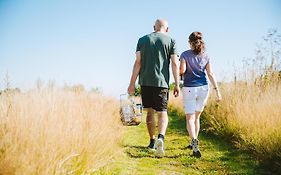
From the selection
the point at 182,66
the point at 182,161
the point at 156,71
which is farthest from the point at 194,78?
the point at 182,161

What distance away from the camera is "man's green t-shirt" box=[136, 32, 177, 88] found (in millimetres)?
5152

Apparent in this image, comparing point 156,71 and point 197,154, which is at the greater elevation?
point 156,71

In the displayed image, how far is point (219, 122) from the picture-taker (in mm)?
7074

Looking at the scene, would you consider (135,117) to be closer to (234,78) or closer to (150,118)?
(150,118)

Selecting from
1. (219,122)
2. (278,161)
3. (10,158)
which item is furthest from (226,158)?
(10,158)

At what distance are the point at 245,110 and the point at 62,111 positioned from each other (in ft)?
11.0

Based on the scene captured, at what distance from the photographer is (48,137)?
3.21 meters

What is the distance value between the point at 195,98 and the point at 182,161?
942 millimetres

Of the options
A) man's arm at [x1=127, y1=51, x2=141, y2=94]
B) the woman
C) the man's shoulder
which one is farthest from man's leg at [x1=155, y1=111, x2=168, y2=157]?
the man's shoulder

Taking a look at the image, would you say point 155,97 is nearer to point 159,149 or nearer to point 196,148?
point 159,149

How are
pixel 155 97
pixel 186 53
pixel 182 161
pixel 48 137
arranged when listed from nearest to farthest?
pixel 48 137, pixel 182 161, pixel 155 97, pixel 186 53

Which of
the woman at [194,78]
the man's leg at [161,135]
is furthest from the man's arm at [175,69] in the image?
the man's leg at [161,135]

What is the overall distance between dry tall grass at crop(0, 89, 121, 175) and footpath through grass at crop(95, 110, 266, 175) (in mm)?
267

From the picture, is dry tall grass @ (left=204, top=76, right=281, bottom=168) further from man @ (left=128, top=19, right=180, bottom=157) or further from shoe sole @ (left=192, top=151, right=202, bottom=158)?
man @ (left=128, top=19, right=180, bottom=157)
